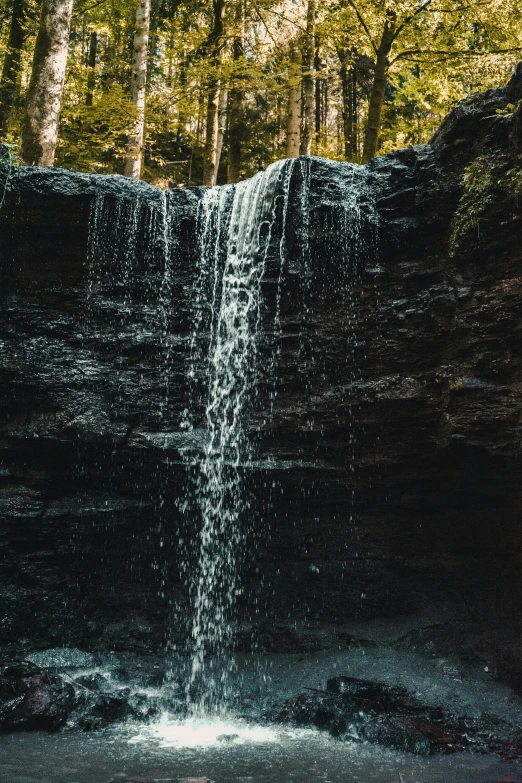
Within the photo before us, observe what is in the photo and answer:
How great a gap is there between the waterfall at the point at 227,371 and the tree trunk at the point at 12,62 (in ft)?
25.5

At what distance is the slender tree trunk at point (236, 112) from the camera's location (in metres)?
13.9

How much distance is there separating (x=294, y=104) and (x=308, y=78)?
3.95 metres

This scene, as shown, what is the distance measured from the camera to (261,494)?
322 inches

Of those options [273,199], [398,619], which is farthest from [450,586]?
[273,199]

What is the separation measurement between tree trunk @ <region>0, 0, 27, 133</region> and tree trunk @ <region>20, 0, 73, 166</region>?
16.0 feet

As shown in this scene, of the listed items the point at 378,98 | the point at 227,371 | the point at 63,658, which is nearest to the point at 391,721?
the point at 63,658

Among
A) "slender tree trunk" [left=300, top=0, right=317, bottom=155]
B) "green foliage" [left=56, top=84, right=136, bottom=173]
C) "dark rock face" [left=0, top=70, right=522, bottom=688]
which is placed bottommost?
"dark rock face" [left=0, top=70, right=522, bottom=688]

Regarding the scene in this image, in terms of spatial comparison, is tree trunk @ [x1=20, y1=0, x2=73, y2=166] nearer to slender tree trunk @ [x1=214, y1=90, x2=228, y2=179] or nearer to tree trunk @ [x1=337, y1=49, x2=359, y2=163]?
slender tree trunk @ [x1=214, y1=90, x2=228, y2=179]

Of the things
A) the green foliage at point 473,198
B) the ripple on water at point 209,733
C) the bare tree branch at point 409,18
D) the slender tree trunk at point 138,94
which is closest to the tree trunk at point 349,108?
the bare tree branch at point 409,18

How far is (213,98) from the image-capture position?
13.9 m

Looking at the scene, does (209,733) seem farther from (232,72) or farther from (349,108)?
(349,108)

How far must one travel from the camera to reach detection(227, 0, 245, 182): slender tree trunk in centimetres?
1393

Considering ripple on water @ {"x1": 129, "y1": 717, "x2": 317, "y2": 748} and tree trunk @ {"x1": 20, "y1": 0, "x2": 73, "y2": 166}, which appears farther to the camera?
tree trunk @ {"x1": 20, "y1": 0, "x2": 73, "y2": 166}

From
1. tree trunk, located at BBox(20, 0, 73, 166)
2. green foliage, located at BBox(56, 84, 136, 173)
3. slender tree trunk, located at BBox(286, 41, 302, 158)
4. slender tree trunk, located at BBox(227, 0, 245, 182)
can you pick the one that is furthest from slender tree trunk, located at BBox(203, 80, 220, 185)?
tree trunk, located at BBox(20, 0, 73, 166)
